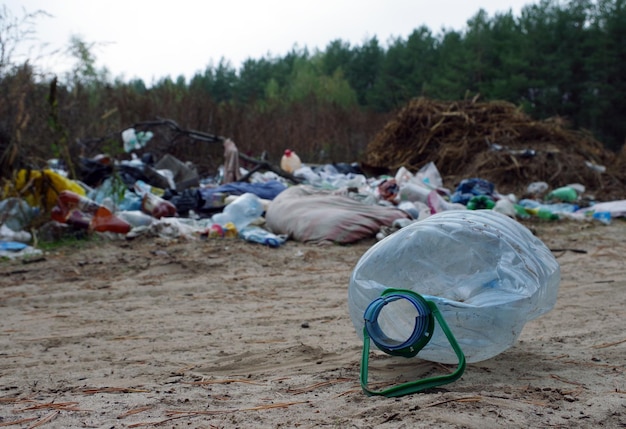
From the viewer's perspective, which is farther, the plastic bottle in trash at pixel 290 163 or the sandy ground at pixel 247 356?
the plastic bottle in trash at pixel 290 163

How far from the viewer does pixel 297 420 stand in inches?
73.8

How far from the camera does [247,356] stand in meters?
2.84

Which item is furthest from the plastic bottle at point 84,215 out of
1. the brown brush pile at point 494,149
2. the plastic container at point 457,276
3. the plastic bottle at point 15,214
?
the brown brush pile at point 494,149

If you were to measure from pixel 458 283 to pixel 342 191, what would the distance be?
5.62 m

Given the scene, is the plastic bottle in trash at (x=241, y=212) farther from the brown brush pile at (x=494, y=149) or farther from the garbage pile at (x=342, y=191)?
the brown brush pile at (x=494, y=149)

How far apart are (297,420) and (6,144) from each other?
22.2 ft

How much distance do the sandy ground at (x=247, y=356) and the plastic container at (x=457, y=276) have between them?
0.16m

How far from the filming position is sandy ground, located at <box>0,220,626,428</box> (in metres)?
1.90

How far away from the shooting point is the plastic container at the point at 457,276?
7.36 ft

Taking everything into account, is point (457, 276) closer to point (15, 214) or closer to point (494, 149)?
point (15, 214)

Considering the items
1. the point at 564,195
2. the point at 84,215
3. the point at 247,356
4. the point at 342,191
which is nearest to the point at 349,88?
the point at 564,195

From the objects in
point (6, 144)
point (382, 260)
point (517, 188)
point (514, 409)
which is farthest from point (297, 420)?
point (517, 188)

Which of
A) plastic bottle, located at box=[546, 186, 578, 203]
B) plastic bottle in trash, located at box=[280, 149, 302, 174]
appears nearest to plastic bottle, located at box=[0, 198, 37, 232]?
plastic bottle in trash, located at box=[280, 149, 302, 174]

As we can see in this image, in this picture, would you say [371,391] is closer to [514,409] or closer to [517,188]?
[514,409]
